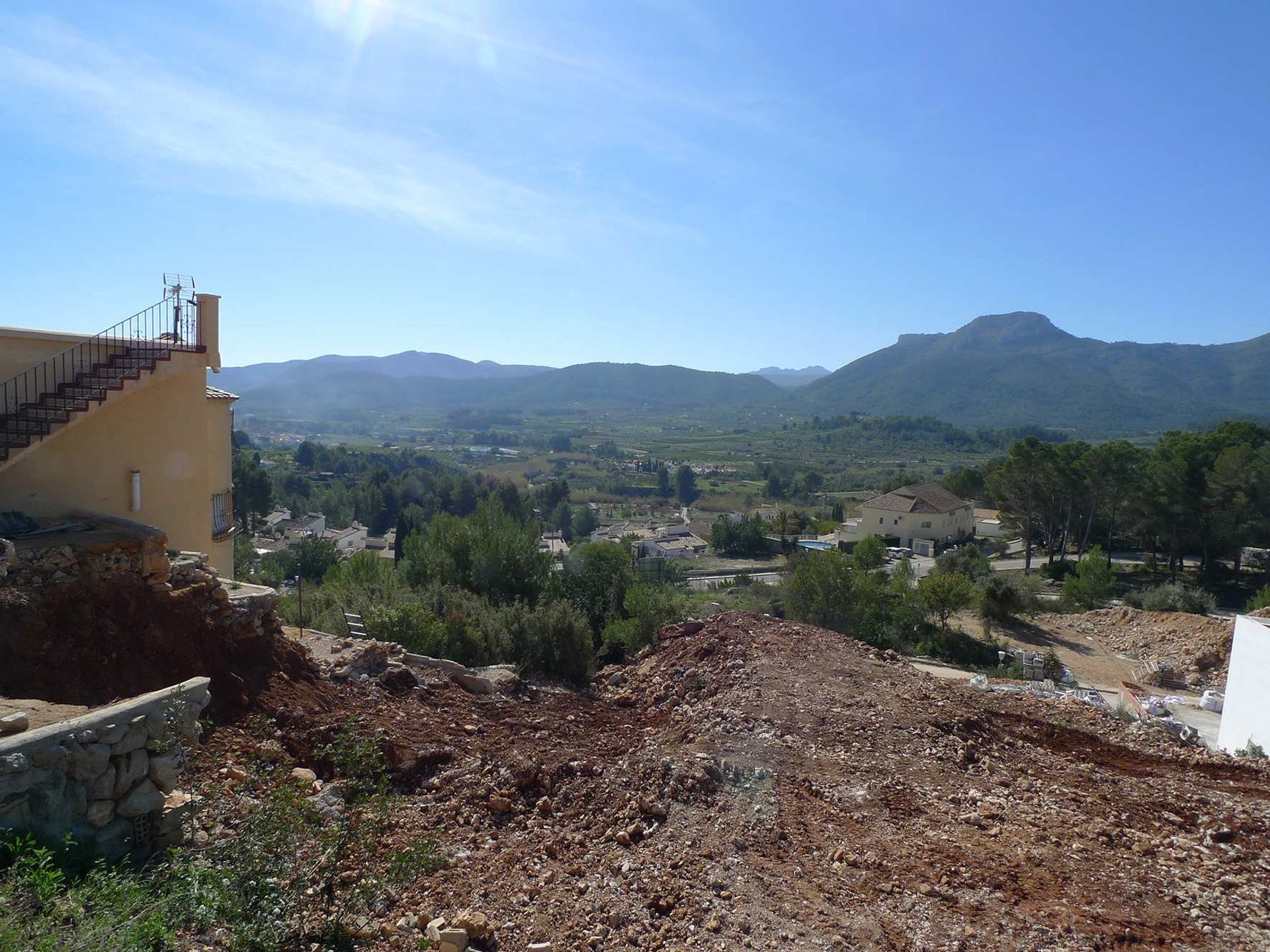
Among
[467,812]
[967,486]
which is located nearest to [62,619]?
[467,812]

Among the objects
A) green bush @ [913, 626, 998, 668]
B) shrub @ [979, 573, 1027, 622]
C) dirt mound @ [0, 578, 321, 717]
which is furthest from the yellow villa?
shrub @ [979, 573, 1027, 622]

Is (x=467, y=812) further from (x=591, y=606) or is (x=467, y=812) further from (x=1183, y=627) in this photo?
(x=1183, y=627)

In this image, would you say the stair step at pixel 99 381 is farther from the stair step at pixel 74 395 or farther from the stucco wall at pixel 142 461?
the stucco wall at pixel 142 461

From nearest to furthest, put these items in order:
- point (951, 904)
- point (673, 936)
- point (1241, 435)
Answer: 1. point (673, 936)
2. point (951, 904)
3. point (1241, 435)

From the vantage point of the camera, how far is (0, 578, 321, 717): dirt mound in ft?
22.2

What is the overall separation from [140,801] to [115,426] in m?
6.62

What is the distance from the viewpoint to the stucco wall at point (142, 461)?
9.34m

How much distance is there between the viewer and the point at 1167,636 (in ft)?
73.5

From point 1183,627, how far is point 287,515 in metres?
57.9

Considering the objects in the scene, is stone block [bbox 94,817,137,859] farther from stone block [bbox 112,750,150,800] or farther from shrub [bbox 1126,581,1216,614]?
shrub [bbox 1126,581,1216,614]

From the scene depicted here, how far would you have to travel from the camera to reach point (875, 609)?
2253 centimetres

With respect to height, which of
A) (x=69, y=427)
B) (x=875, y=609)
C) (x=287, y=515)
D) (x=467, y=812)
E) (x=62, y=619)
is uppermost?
(x=69, y=427)

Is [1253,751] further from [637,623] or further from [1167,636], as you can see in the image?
[1167,636]

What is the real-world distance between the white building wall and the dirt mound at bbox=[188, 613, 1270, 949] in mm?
1720
